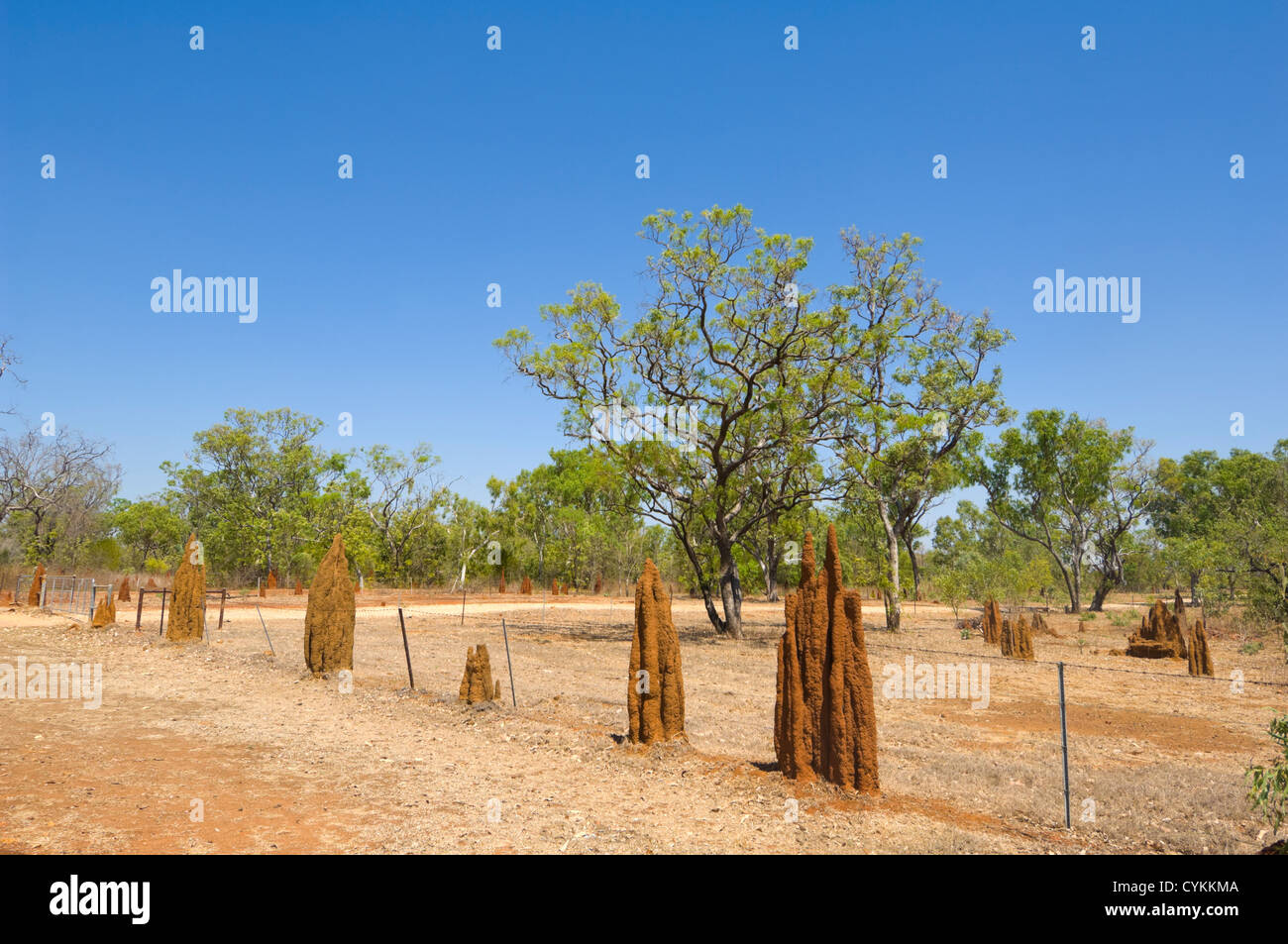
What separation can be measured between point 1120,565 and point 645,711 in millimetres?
43241

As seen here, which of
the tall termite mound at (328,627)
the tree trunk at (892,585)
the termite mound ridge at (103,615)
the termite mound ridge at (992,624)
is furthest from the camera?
the tree trunk at (892,585)

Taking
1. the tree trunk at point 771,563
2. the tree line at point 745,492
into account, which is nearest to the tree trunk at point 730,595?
the tree line at point 745,492

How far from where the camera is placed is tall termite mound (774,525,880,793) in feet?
26.8

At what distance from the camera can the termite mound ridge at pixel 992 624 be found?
25.2 metres

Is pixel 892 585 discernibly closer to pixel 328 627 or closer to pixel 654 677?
pixel 328 627

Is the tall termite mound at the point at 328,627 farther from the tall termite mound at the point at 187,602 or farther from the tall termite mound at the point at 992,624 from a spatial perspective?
the tall termite mound at the point at 992,624

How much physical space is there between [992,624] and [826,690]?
1978 centimetres

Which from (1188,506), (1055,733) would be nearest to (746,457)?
(1055,733)

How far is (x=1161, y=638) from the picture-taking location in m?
21.9

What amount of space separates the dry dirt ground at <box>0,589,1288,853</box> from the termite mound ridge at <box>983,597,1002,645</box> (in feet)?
21.6

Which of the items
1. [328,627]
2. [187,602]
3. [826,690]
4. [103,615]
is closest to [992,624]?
[826,690]

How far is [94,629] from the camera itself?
21.9 metres

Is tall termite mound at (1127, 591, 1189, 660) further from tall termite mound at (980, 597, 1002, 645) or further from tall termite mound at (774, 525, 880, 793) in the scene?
tall termite mound at (774, 525, 880, 793)

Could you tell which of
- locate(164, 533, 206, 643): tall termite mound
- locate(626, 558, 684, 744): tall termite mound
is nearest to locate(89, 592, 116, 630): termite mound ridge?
locate(164, 533, 206, 643): tall termite mound
